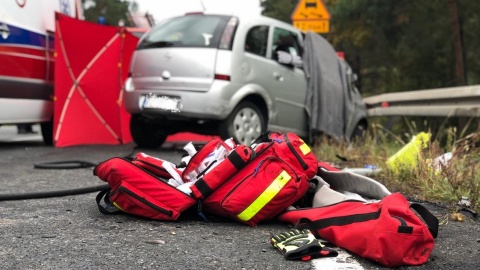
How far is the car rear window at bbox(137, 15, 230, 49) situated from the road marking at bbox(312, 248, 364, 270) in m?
4.46

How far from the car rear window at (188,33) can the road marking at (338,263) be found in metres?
4.46

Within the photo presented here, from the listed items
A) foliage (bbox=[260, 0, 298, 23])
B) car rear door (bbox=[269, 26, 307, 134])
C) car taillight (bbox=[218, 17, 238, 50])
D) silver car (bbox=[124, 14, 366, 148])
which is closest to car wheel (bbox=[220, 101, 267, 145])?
silver car (bbox=[124, 14, 366, 148])

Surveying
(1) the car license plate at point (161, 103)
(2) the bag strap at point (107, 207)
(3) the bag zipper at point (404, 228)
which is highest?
(3) the bag zipper at point (404, 228)

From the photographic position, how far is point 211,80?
22.0ft

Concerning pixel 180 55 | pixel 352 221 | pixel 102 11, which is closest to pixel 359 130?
pixel 180 55

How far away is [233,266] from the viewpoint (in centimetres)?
252

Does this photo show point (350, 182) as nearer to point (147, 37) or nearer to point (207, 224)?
point (207, 224)

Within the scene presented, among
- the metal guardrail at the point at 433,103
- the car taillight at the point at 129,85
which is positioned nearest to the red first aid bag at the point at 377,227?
the metal guardrail at the point at 433,103

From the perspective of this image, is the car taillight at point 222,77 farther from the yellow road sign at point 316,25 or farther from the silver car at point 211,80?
the yellow road sign at point 316,25

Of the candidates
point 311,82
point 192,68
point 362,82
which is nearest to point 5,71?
point 192,68

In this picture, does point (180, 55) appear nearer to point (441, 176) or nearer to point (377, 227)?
point (441, 176)

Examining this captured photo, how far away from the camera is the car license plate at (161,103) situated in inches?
265

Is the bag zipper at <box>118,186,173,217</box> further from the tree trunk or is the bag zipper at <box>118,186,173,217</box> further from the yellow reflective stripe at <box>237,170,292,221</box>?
the tree trunk

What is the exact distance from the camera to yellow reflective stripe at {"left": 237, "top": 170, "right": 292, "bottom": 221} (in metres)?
3.16
